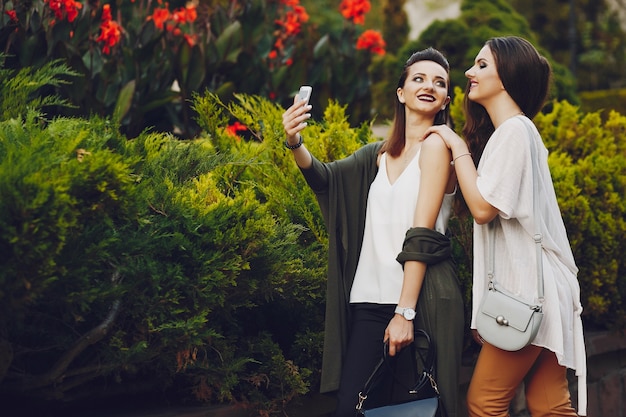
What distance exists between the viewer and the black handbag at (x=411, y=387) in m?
3.23

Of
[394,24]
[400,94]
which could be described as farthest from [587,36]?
[400,94]

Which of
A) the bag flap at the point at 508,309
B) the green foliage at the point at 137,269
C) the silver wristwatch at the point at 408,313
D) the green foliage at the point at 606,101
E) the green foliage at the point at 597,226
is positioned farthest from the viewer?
the green foliage at the point at 606,101

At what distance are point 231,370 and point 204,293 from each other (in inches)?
18.4

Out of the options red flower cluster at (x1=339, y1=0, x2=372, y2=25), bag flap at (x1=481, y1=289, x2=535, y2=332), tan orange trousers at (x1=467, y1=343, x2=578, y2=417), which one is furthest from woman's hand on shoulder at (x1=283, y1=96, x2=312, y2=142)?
red flower cluster at (x1=339, y1=0, x2=372, y2=25)

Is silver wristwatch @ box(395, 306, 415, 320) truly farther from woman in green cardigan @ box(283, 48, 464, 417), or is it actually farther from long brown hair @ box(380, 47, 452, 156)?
long brown hair @ box(380, 47, 452, 156)

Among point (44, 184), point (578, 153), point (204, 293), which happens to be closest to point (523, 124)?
point (204, 293)

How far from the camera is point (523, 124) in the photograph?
328 centimetres

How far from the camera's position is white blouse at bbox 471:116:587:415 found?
126 inches

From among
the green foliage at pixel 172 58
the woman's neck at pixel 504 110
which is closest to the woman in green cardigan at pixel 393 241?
the woman's neck at pixel 504 110

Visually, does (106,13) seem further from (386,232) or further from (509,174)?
(509,174)

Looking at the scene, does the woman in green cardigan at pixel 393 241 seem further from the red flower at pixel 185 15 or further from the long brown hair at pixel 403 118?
the red flower at pixel 185 15

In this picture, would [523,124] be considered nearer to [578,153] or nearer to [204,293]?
[204,293]

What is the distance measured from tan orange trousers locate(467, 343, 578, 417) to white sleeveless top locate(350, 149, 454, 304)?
448mm

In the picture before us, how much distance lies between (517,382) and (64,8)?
148 inches
